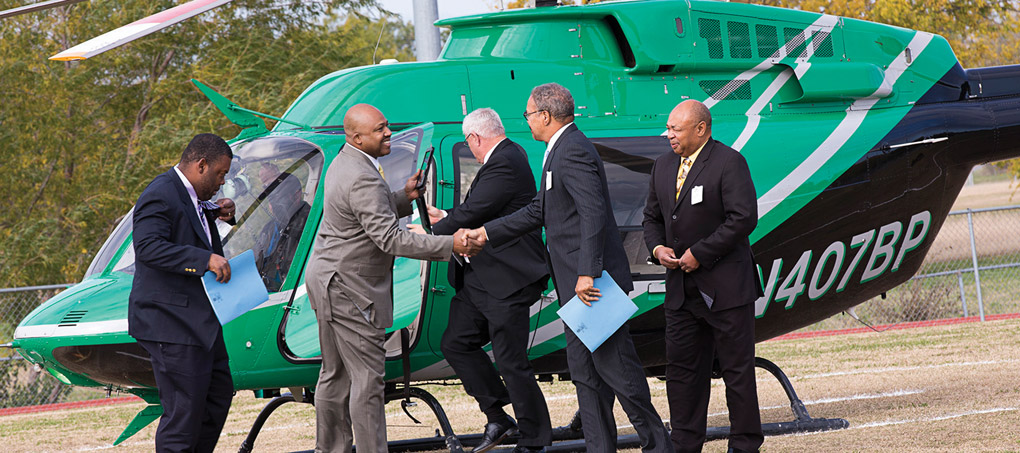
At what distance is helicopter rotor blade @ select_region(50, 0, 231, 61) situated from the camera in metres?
4.24

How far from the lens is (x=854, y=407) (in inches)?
291

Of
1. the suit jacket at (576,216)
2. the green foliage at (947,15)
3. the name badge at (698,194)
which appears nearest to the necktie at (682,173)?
the name badge at (698,194)

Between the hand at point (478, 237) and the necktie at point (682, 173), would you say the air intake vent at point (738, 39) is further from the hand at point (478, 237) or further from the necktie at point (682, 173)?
the hand at point (478, 237)

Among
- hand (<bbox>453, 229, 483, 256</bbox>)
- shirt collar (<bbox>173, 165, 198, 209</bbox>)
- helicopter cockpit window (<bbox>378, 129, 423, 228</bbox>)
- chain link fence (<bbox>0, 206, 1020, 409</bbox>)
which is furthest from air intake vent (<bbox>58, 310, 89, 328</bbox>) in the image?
chain link fence (<bbox>0, 206, 1020, 409</bbox>)

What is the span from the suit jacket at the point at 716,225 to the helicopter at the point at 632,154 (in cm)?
99

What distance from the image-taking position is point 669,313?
17.1 ft

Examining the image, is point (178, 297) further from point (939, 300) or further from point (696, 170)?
point (939, 300)

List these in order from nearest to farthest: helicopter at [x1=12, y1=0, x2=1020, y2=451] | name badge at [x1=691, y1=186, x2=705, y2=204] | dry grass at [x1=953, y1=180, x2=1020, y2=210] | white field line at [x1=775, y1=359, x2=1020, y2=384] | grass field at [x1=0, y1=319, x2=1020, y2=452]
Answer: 1. name badge at [x1=691, y1=186, x2=705, y2=204]
2. helicopter at [x1=12, y1=0, x2=1020, y2=451]
3. grass field at [x1=0, y1=319, x2=1020, y2=452]
4. white field line at [x1=775, y1=359, x2=1020, y2=384]
5. dry grass at [x1=953, y1=180, x2=1020, y2=210]

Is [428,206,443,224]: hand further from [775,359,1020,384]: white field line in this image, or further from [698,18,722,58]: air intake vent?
[775,359,1020,384]: white field line

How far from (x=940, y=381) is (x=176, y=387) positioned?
632cm

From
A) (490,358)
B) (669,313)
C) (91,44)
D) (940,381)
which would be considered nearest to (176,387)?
(91,44)

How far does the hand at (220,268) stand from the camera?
4441 millimetres

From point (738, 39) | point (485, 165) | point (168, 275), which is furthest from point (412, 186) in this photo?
point (738, 39)

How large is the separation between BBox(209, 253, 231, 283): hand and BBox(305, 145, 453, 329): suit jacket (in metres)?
0.47
